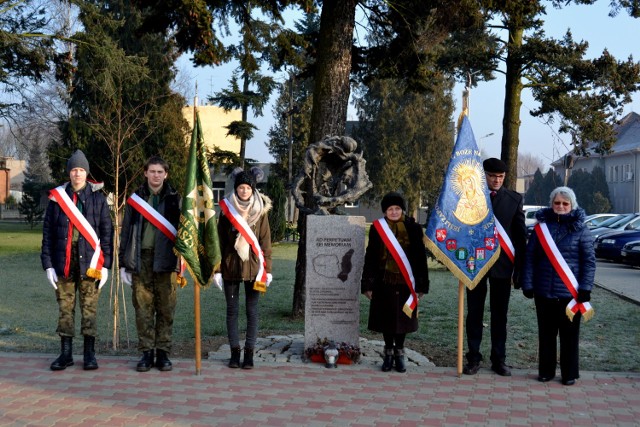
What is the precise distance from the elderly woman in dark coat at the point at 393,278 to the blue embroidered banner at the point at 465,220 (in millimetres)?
256

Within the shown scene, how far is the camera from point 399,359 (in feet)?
24.2

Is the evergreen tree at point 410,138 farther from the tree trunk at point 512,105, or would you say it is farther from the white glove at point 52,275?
the white glove at point 52,275

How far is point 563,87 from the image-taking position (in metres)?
23.2

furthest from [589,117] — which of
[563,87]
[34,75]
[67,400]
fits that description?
Result: [67,400]

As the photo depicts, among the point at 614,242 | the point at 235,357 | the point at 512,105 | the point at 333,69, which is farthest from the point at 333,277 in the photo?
the point at 614,242

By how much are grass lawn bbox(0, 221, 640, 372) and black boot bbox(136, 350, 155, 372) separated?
1.00 meters

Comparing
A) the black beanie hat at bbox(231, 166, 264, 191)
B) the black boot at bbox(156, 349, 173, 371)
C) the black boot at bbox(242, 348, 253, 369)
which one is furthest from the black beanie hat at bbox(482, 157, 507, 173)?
the black boot at bbox(156, 349, 173, 371)

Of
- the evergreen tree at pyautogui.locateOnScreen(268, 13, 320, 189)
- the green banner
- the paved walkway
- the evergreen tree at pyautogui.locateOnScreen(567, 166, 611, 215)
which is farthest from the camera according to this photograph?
the evergreen tree at pyautogui.locateOnScreen(567, 166, 611, 215)

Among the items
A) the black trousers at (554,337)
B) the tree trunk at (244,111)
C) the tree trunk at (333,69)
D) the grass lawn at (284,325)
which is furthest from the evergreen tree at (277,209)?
the black trousers at (554,337)

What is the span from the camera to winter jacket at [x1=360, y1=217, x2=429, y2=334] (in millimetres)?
7230

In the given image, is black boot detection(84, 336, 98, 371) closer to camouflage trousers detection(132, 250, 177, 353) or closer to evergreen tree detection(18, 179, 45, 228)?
camouflage trousers detection(132, 250, 177, 353)

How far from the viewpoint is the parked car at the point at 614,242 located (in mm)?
23859

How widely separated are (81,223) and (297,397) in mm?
2655

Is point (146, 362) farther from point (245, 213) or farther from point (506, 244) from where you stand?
point (506, 244)
